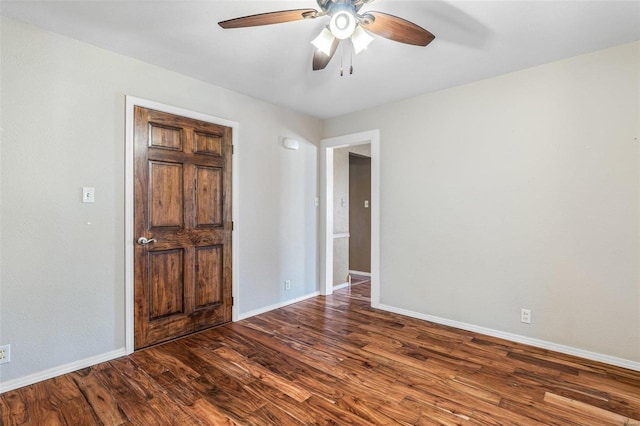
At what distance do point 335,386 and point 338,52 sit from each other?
8.14 ft

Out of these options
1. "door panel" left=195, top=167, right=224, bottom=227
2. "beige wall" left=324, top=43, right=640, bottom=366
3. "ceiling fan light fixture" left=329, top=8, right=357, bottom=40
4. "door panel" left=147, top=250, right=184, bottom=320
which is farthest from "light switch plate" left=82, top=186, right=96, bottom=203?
"beige wall" left=324, top=43, right=640, bottom=366

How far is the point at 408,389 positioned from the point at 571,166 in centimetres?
222

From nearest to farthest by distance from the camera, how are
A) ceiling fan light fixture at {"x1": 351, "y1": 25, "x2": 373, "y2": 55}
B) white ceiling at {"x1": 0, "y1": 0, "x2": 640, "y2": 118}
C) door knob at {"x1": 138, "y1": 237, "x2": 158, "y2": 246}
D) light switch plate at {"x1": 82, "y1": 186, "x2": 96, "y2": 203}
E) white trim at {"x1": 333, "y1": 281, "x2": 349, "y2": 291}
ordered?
ceiling fan light fixture at {"x1": 351, "y1": 25, "x2": 373, "y2": 55} < white ceiling at {"x1": 0, "y1": 0, "x2": 640, "y2": 118} < light switch plate at {"x1": 82, "y1": 186, "x2": 96, "y2": 203} < door knob at {"x1": 138, "y1": 237, "x2": 158, "y2": 246} < white trim at {"x1": 333, "y1": 281, "x2": 349, "y2": 291}

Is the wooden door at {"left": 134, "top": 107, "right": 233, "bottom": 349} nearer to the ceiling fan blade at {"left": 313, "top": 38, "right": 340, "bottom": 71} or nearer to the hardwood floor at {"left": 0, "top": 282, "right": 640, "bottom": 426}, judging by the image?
the hardwood floor at {"left": 0, "top": 282, "right": 640, "bottom": 426}

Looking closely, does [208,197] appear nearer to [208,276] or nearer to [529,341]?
[208,276]

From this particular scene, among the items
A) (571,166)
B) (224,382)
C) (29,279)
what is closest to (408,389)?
(224,382)

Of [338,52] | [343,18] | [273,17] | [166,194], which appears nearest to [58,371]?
[166,194]

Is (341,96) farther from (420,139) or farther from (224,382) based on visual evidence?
(224,382)

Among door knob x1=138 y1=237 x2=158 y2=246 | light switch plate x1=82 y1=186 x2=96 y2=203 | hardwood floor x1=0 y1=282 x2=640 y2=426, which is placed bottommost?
hardwood floor x1=0 y1=282 x2=640 y2=426

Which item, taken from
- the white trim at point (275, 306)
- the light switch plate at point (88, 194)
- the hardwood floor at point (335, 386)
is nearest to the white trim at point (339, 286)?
the white trim at point (275, 306)

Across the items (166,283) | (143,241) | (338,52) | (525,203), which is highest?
(338,52)

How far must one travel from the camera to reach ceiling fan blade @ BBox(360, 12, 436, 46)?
66.4 inches

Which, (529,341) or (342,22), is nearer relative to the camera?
(342,22)

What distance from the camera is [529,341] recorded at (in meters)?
2.78
